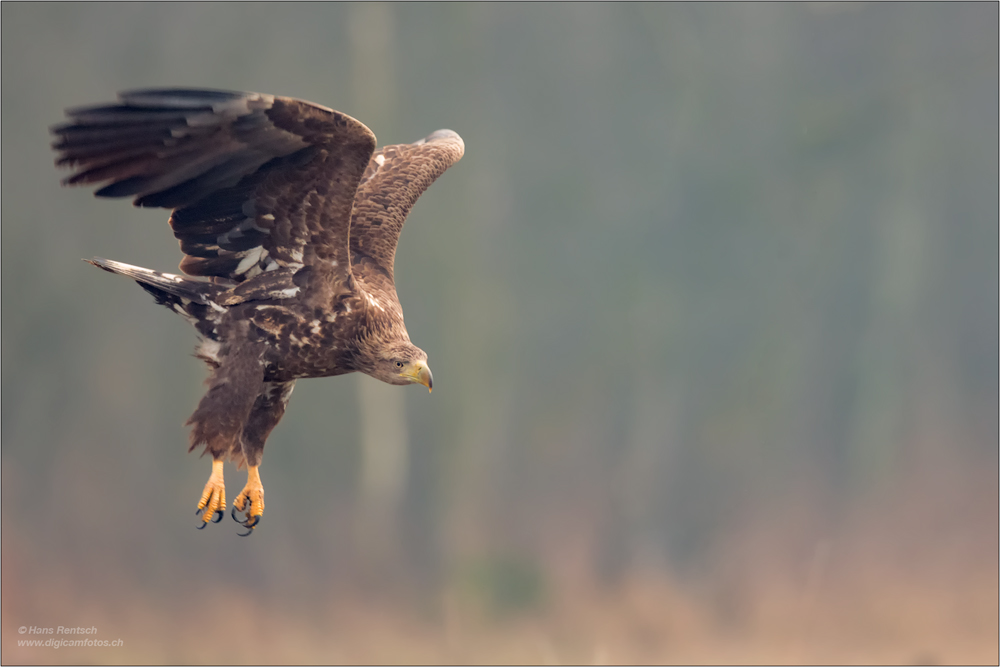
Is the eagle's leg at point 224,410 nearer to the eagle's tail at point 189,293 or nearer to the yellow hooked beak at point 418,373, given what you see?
the eagle's tail at point 189,293

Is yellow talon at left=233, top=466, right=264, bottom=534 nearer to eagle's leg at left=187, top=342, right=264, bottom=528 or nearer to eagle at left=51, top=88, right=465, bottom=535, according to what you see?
eagle at left=51, top=88, right=465, bottom=535

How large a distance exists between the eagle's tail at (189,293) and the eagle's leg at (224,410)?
0.18m

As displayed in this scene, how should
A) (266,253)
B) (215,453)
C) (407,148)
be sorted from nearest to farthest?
(215,453), (266,253), (407,148)

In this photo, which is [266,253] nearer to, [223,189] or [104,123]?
[223,189]

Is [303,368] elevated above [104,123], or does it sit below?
below

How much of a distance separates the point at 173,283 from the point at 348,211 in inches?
30.3

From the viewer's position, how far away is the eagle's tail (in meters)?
3.81

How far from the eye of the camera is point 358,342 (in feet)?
12.3

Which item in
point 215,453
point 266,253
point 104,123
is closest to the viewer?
point 104,123

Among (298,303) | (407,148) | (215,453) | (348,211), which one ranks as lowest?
(215,453)

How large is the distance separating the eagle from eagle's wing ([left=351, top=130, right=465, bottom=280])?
370 mm

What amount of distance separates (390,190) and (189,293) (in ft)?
4.26

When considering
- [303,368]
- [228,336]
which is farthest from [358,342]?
[228,336]

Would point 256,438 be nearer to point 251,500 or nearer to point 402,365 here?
point 251,500
